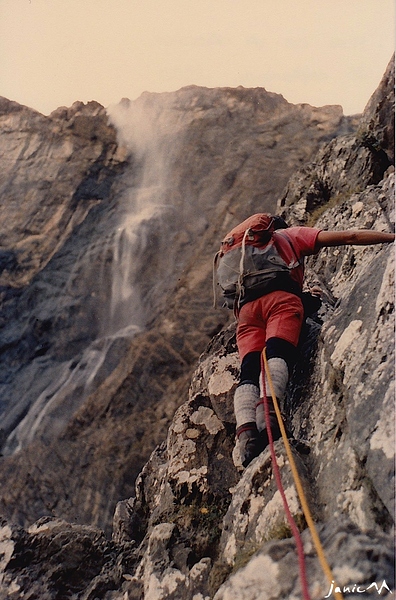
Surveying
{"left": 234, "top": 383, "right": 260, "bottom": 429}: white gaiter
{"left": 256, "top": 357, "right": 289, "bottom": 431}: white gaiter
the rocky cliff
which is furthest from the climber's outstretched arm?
{"left": 234, "top": 383, "right": 260, "bottom": 429}: white gaiter

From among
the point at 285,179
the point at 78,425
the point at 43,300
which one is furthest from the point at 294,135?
the point at 78,425

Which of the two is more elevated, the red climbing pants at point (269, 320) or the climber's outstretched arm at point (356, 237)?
the climber's outstretched arm at point (356, 237)

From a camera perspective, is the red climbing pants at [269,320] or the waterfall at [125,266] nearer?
the red climbing pants at [269,320]

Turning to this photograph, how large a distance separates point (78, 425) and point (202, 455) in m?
14.0

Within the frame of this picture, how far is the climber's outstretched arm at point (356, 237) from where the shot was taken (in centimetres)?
420

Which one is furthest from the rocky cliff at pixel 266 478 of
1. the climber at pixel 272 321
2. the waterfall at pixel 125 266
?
the waterfall at pixel 125 266

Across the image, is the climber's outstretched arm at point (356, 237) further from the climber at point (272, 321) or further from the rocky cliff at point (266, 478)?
the rocky cliff at point (266, 478)

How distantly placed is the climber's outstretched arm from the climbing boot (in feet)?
5.91

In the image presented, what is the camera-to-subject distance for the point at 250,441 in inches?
154

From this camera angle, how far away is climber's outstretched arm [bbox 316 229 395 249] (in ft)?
13.8

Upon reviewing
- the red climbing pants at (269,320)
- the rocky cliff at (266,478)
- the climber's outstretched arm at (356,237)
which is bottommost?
the rocky cliff at (266,478)

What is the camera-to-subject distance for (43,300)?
25.7 metres

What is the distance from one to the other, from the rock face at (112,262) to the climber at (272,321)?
12272 mm

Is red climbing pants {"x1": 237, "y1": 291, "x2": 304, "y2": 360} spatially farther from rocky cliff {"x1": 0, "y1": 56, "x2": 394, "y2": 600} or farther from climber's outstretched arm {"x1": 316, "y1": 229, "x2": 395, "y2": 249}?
climber's outstretched arm {"x1": 316, "y1": 229, "x2": 395, "y2": 249}
